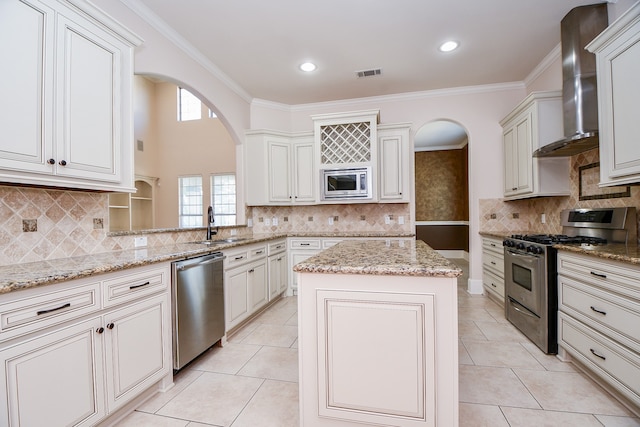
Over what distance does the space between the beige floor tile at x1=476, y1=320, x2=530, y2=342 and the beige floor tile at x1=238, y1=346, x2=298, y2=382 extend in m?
1.82

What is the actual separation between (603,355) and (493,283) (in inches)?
72.1

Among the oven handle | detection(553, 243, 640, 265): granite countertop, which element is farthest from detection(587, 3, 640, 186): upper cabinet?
the oven handle

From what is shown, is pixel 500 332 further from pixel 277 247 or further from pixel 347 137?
pixel 347 137

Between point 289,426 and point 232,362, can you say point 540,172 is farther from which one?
point 232,362

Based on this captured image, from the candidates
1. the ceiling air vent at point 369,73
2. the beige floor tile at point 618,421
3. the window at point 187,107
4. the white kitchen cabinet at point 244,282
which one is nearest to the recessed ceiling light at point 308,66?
the ceiling air vent at point 369,73

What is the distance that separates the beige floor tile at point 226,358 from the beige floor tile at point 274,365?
2.7 inches

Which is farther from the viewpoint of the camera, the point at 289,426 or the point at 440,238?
the point at 440,238

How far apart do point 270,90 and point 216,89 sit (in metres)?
0.82

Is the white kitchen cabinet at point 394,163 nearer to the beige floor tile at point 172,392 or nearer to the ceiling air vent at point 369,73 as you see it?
the ceiling air vent at point 369,73

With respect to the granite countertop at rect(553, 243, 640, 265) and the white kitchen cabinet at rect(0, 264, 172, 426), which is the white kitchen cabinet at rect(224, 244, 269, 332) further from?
the granite countertop at rect(553, 243, 640, 265)

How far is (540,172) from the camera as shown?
304 cm

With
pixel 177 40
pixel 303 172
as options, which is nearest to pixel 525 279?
pixel 303 172

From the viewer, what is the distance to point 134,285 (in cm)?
170

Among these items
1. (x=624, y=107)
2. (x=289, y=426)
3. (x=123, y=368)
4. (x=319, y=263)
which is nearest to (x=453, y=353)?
(x=319, y=263)
